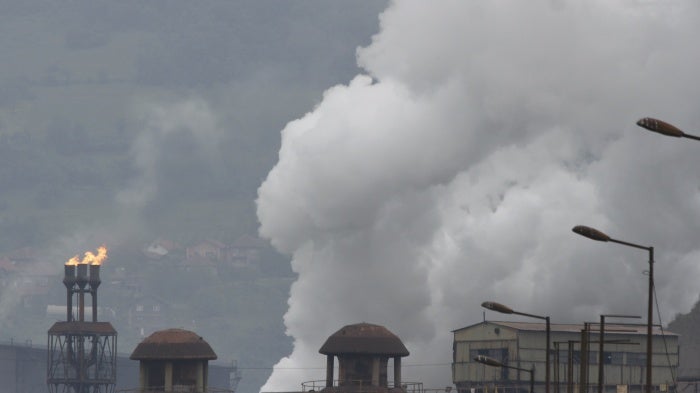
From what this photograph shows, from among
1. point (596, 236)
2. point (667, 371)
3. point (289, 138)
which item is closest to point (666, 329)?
point (667, 371)

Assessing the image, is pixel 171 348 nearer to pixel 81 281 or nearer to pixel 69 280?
pixel 69 280

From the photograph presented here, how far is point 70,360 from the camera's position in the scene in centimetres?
18212

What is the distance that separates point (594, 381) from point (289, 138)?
99.9 feet

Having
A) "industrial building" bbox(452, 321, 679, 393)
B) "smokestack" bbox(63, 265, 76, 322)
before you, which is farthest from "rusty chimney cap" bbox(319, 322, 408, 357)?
"smokestack" bbox(63, 265, 76, 322)

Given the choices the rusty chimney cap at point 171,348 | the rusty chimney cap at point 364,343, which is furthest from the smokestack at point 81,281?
the rusty chimney cap at point 364,343

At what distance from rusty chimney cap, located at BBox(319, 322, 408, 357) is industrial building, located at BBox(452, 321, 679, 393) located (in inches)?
394

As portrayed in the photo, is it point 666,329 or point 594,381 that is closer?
point 594,381

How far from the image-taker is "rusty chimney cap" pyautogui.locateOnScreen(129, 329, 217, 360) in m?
126

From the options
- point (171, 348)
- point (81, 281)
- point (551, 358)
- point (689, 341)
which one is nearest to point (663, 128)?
point (171, 348)

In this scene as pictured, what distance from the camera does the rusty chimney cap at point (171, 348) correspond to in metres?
Result: 126

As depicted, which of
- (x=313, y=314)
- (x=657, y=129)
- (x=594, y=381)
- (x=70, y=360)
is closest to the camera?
(x=657, y=129)

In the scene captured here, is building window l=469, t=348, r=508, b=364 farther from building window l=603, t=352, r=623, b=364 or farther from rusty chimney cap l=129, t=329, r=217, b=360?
rusty chimney cap l=129, t=329, r=217, b=360

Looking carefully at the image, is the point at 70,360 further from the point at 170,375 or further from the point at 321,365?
the point at 170,375

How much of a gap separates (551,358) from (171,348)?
27611 millimetres
